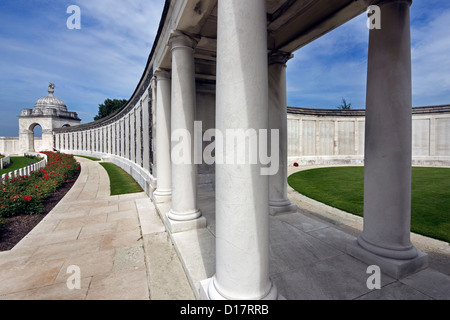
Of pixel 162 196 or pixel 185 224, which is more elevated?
pixel 162 196

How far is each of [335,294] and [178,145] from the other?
17.0ft

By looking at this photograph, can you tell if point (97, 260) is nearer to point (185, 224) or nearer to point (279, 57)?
point (185, 224)

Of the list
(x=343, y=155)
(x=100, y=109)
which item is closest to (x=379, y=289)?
(x=343, y=155)

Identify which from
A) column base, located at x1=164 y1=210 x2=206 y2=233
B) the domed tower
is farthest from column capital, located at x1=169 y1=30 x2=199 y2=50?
the domed tower

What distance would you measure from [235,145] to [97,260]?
5.21m

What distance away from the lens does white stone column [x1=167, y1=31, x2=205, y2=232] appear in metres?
6.60

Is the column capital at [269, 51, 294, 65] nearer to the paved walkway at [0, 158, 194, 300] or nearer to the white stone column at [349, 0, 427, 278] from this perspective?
the white stone column at [349, 0, 427, 278]

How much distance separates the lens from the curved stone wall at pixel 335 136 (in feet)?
88.4

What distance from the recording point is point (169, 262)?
5.39m

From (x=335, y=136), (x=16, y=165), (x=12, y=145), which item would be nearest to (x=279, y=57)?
(x=335, y=136)

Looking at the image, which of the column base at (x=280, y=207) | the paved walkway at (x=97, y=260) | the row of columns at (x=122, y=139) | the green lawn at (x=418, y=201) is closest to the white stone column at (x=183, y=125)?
the paved walkway at (x=97, y=260)

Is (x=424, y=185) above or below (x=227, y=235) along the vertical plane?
below
